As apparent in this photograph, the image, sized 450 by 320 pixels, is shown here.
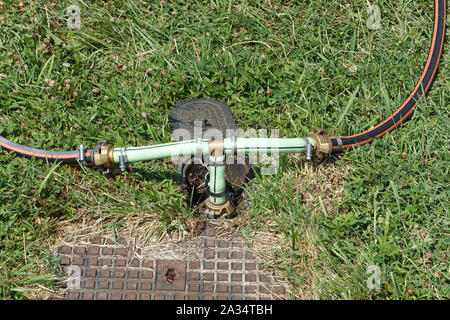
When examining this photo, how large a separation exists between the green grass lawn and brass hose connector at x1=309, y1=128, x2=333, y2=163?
216 mm

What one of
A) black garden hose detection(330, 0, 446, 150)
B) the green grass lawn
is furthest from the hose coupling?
black garden hose detection(330, 0, 446, 150)

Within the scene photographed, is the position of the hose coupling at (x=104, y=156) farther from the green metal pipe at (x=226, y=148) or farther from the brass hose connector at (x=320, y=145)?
the brass hose connector at (x=320, y=145)

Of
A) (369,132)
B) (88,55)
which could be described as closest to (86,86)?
(88,55)

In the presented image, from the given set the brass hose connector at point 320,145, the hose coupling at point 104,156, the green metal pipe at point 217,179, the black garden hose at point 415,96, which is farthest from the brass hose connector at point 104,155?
the black garden hose at point 415,96

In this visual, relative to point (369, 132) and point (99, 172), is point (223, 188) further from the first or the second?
point (369, 132)

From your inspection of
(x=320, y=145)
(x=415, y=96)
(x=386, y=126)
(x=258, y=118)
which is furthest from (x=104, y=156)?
(x=415, y=96)

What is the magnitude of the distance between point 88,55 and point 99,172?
1.28m

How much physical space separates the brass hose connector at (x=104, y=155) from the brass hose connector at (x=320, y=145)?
133 centimetres

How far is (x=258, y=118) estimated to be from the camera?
384 centimetres

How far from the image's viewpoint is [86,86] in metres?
3.94

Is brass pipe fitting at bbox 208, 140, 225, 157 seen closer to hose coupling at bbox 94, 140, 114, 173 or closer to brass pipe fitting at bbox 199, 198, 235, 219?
brass pipe fitting at bbox 199, 198, 235, 219

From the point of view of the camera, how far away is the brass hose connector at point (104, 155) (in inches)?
124

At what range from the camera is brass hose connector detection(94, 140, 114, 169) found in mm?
3141

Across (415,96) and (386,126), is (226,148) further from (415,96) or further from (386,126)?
(415,96)
